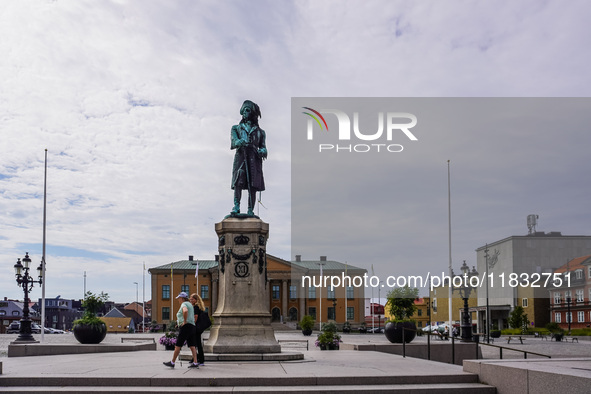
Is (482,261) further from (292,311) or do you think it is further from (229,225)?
(229,225)

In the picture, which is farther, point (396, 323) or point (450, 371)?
point (396, 323)

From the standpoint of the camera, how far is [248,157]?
63.2 feet

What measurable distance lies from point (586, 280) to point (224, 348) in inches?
2802

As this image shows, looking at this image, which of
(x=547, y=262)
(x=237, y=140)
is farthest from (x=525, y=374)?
(x=547, y=262)

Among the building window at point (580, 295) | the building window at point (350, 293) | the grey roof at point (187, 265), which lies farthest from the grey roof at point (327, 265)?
the building window at point (580, 295)

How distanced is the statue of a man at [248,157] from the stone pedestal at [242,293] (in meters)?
0.78

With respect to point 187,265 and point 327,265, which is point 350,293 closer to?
point 327,265

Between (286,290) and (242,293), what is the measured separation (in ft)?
279

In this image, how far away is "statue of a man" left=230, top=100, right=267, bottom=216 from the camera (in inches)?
754

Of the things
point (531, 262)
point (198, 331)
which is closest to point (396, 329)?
point (198, 331)

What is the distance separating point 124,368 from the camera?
48.1 ft

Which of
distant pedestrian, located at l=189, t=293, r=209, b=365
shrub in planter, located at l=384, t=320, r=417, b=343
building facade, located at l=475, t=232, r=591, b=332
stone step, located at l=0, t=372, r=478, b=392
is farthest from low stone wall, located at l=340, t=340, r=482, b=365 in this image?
building facade, located at l=475, t=232, r=591, b=332

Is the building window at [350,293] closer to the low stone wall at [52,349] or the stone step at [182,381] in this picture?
the low stone wall at [52,349]

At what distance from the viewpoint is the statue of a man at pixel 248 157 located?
19141 mm
